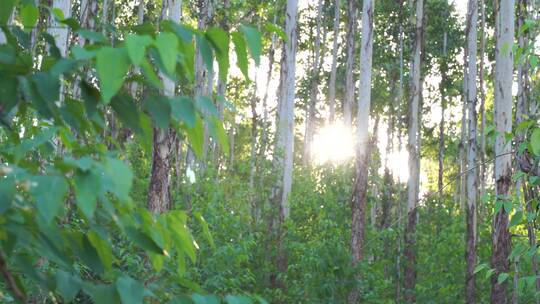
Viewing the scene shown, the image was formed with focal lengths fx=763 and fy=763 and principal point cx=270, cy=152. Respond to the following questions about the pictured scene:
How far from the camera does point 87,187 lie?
3.54 feet

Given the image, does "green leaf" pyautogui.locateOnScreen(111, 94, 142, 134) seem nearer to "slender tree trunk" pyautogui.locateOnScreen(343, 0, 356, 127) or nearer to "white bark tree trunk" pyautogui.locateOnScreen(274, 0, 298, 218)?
"slender tree trunk" pyautogui.locateOnScreen(343, 0, 356, 127)

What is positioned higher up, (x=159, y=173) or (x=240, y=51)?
(x=240, y=51)

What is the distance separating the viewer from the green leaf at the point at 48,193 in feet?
3.42

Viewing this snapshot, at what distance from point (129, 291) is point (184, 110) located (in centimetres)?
31

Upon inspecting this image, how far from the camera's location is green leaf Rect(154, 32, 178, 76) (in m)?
1.15

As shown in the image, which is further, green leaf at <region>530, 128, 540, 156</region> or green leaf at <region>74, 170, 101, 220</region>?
green leaf at <region>530, 128, 540, 156</region>

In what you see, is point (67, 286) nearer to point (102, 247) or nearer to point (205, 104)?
point (102, 247)

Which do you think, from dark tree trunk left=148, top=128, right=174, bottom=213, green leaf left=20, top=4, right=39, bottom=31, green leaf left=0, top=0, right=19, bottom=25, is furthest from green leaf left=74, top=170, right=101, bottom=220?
dark tree trunk left=148, top=128, right=174, bottom=213

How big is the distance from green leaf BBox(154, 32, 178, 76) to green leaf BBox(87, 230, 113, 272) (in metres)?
0.36

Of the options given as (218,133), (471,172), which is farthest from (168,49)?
(471,172)

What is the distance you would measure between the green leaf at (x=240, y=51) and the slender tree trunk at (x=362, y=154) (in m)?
9.85

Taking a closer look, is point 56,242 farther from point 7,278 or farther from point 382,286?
point 382,286

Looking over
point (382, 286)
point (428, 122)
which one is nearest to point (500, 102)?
point (382, 286)

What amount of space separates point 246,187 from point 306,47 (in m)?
23.1
